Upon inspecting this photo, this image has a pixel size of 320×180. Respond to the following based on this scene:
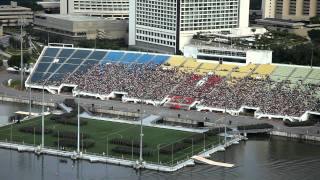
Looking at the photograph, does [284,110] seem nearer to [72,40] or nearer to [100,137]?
[100,137]

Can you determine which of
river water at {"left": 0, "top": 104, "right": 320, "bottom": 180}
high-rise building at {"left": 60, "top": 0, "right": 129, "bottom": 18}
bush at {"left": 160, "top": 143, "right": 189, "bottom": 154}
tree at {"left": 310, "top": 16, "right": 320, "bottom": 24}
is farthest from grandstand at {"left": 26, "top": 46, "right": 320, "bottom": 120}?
tree at {"left": 310, "top": 16, "right": 320, "bottom": 24}

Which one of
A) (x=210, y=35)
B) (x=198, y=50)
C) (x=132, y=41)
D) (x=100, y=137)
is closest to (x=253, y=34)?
(x=210, y=35)

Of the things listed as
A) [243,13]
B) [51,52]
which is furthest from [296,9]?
[51,52]

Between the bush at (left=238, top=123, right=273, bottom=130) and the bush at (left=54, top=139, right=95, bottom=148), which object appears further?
the bush at (left=238, top=123, right=273, bottom=130)

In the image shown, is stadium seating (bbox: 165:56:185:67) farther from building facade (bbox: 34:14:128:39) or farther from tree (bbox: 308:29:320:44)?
tree (bbox: 308:29:320:44)

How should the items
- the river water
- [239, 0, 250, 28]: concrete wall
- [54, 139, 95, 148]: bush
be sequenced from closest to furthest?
the river water → [54, 139, 95, 148]: bush → [239, 0, 250, 28]: concrete wall

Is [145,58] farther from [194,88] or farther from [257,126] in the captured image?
[257,126]

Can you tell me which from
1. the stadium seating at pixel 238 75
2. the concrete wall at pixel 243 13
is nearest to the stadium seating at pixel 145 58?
the stadium seating at pixel 238 75
